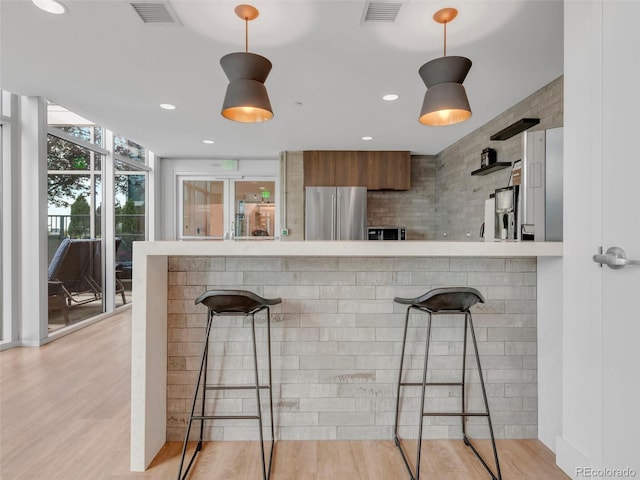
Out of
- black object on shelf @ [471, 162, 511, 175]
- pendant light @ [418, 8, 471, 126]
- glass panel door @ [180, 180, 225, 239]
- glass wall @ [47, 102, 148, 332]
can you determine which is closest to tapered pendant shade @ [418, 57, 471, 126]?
pendant light @ [418, 8, 471, 126]

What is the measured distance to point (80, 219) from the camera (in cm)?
459

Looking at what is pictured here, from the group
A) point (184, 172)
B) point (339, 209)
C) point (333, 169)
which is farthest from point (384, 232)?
point (184, 172)

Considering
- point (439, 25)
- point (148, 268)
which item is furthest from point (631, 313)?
point (148, 268)

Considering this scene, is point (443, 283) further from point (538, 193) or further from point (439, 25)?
point (439, 25)

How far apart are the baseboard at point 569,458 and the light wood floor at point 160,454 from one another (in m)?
0.04

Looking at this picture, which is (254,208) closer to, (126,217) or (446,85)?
(126,217)

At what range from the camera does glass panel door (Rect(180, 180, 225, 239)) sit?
695 centimetres

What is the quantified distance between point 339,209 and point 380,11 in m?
3.69

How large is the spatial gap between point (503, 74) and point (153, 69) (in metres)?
2.94

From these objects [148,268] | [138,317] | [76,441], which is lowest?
[76,441]

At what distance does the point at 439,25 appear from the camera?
2.34 meters

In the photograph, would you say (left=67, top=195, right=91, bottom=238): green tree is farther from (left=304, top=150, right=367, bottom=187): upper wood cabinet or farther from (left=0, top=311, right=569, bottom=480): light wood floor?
(left=304, top=150, right=367, bottom=187): upper wood cabinet

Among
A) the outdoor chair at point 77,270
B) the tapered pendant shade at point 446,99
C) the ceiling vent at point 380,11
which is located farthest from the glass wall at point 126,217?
the tapered pendant shade at point 446,99

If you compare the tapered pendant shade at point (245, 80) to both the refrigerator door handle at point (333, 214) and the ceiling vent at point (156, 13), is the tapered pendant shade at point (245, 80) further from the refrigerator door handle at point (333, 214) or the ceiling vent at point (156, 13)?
the refrigerator door handle at point (333, 214)
